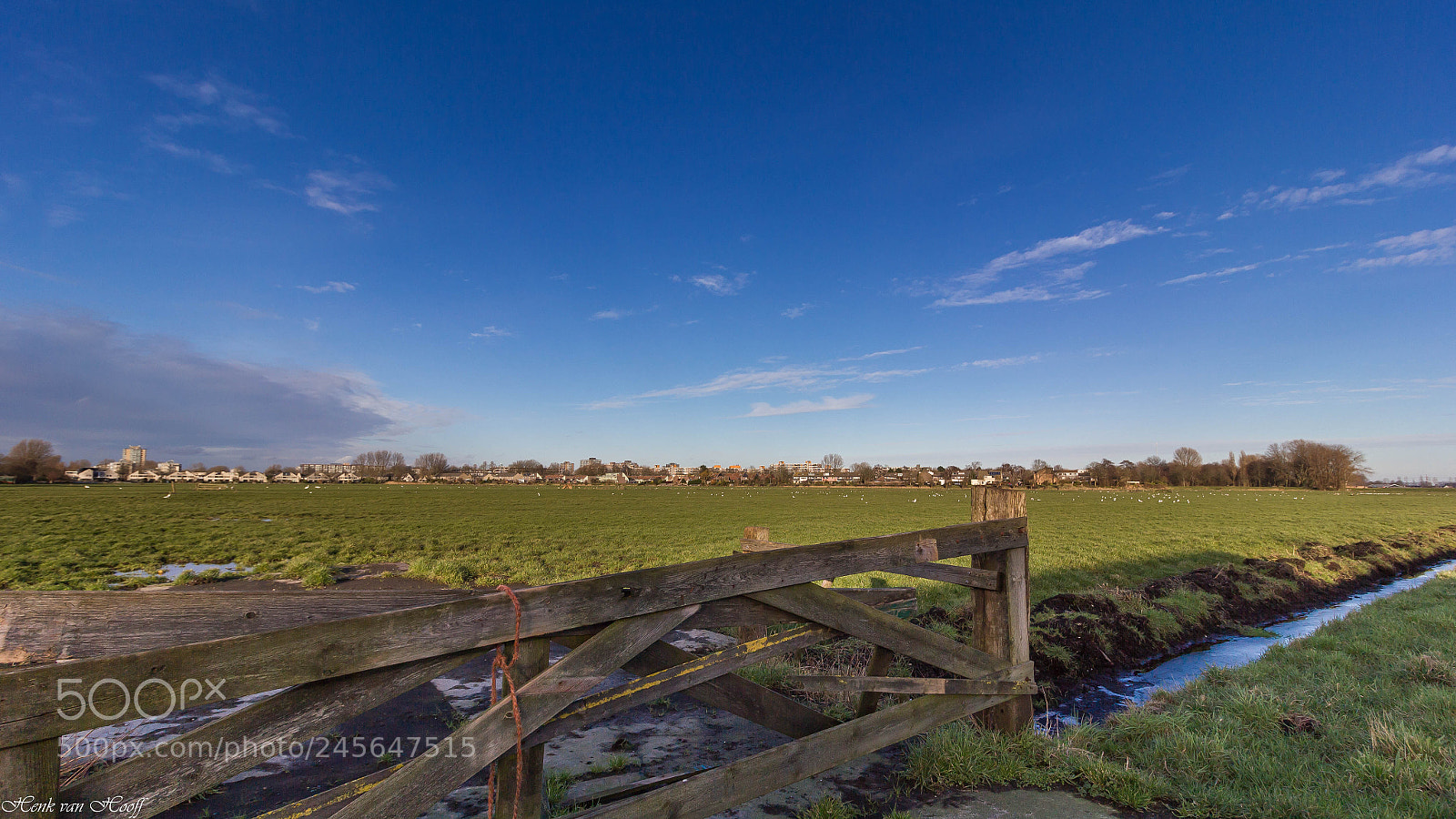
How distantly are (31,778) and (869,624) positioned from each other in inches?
164

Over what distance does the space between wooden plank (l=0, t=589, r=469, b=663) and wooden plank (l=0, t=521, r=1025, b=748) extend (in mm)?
806

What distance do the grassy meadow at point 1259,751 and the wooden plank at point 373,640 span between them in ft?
8.07

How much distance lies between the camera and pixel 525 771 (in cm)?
319

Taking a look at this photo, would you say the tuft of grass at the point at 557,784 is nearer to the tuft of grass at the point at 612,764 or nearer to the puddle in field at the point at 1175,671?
the tuft of grass at the point at 612,764

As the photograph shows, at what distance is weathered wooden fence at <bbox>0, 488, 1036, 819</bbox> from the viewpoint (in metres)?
2.21

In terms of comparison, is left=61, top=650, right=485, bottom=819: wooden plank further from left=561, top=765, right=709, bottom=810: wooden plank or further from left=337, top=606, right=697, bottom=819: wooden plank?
left=561, top=765, right=709, bottom=810: wooden plank

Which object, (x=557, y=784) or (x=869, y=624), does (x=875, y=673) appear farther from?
(x=557, y=784)

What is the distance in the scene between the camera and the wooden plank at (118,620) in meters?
3.02

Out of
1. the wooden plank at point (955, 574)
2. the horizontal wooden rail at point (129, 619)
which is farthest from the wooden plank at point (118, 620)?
the wooden plank at point (955, 574)

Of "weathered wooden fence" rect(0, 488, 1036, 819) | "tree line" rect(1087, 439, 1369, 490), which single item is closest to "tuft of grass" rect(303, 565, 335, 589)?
"weathered wooden fence" rect(0, 488, 1036, 819)

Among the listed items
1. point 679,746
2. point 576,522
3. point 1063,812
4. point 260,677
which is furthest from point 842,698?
point 576,522

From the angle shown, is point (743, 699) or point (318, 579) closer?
point (743, 699)

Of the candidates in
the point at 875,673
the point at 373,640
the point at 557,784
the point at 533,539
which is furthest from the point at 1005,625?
the point at 533,539

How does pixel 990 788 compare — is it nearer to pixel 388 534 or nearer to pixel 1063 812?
pixel 1063 812
